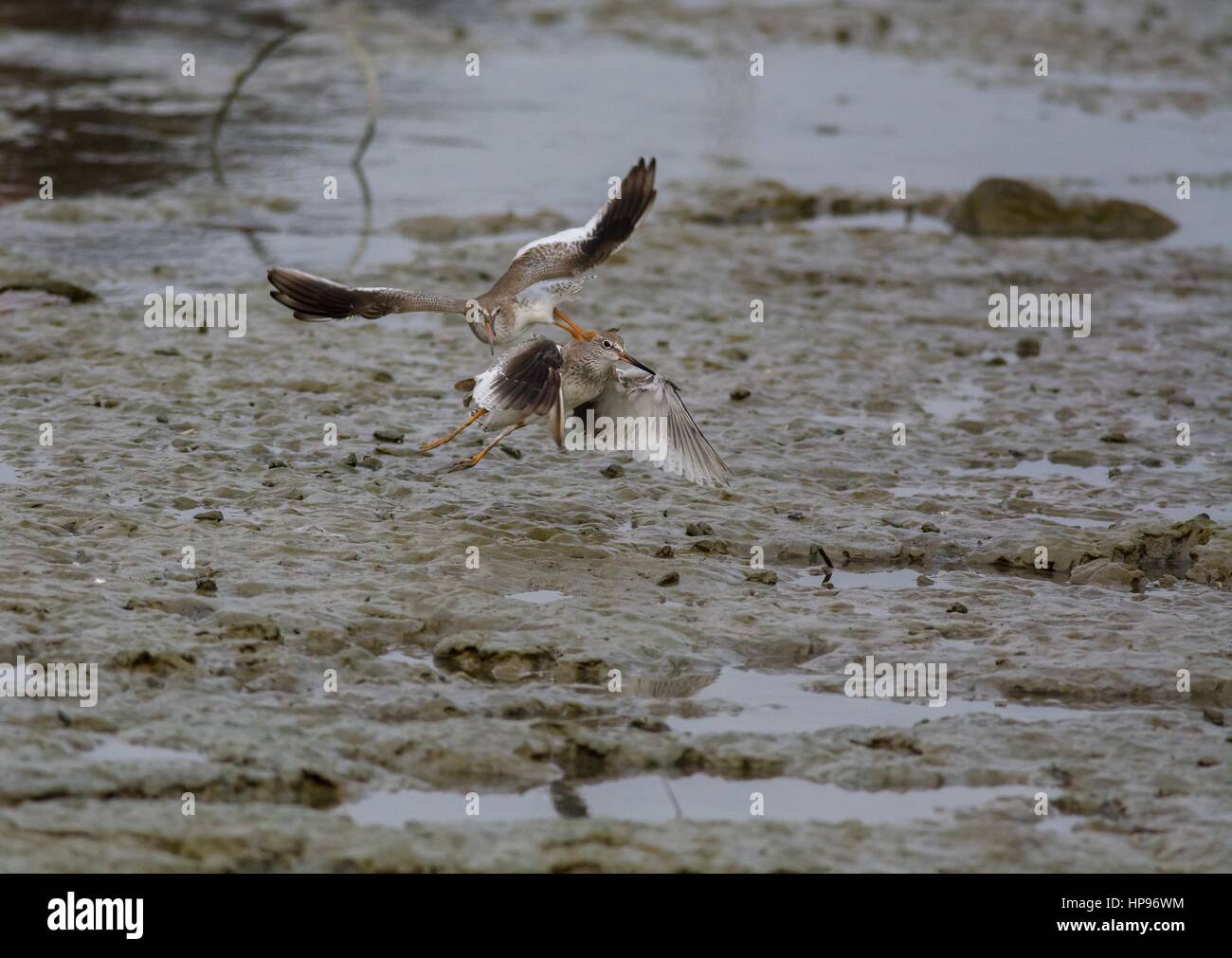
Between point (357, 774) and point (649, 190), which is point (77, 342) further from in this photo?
point (357, 774)

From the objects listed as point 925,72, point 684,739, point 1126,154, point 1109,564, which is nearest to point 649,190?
point 1109,564

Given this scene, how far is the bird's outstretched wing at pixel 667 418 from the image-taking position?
23.9ft

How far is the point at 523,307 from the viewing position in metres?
7.55

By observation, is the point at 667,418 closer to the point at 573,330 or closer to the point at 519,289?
the point at 573,330

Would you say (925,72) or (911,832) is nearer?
(911,832)

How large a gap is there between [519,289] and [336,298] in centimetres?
86

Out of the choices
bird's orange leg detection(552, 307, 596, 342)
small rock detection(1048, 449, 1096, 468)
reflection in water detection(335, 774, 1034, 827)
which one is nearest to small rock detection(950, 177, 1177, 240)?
small rock detection(1048, 449, 1096, 468)

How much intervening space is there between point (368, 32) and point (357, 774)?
1929cm

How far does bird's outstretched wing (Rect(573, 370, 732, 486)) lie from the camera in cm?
729

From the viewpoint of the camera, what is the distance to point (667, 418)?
7375 mm

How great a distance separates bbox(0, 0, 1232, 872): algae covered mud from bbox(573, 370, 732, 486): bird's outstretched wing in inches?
11.6

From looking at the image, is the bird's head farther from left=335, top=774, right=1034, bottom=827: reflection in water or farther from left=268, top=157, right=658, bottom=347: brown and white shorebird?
left=335, top=774, right=1034, bottom=827: reflection in water

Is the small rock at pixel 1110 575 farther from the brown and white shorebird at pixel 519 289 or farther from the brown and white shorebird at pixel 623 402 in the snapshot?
the brown and white shorebird at pixel 519 289

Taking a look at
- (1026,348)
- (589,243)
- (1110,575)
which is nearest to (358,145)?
(1026,348)
